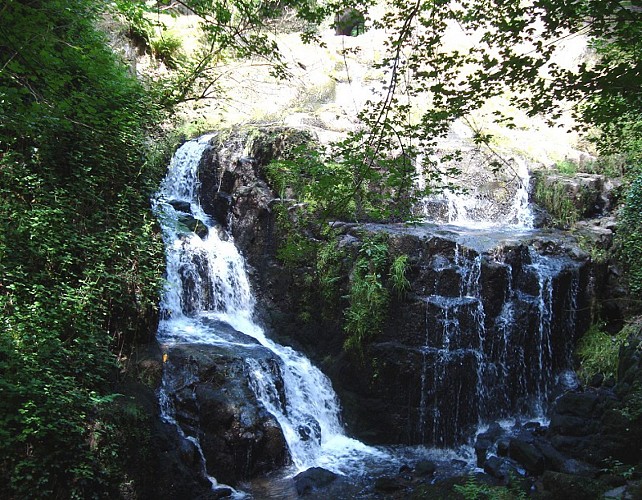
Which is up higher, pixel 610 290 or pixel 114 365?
pixel 610 290

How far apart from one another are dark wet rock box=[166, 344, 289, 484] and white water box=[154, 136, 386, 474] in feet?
1.22

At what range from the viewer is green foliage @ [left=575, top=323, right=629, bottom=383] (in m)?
8.36

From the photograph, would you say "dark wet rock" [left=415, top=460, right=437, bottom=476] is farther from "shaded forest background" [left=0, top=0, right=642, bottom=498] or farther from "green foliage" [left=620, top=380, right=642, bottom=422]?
"shaded forest background" [left=0, top=0, right=642, bottom=498]

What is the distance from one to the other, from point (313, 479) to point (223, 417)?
1675 mm

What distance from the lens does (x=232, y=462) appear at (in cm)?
682

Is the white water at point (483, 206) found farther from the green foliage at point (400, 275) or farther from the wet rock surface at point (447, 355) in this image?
the green foliage at point (400, 275)

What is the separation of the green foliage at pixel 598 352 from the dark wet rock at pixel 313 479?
5.35 metres

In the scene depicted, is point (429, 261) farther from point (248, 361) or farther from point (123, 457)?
point (123, 457)

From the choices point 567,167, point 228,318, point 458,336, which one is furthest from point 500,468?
point 567,167

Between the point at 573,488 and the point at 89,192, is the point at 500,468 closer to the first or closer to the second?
the point at 573,488

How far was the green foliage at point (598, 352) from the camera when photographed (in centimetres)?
836

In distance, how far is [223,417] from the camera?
6.98 metres

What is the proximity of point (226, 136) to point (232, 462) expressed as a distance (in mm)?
8731

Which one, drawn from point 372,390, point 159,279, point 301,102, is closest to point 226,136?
point 301,102
